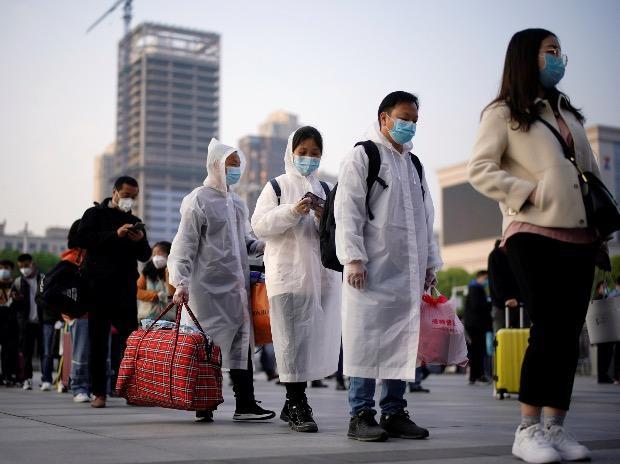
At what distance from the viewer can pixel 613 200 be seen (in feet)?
14.7

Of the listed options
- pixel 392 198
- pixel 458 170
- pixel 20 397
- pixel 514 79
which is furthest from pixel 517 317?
pixel 458 170

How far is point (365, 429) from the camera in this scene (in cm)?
534

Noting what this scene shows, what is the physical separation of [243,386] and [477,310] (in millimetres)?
9015

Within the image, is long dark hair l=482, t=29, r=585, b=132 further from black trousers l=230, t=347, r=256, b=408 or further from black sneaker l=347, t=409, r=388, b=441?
black trousers l=230, t=347, r=256, b=408

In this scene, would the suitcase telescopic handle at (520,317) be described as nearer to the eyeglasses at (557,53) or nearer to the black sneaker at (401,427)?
the black sneaker at (401,427)

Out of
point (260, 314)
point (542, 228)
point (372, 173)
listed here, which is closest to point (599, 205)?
point (542, 228)

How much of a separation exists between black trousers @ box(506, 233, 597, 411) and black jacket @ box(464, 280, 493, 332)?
10.8 m

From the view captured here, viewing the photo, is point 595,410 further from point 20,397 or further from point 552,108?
point 20,397

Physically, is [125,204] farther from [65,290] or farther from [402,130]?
[402,130]

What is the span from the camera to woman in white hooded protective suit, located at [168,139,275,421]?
264 inches

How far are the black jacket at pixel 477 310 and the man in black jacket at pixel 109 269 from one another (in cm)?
782

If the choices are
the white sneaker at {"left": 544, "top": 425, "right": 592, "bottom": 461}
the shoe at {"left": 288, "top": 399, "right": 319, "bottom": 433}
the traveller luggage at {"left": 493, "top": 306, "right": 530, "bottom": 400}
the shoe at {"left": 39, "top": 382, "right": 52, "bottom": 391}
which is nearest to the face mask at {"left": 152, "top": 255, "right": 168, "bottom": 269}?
the shoe at {"left": 39, "top": 382, "right": 52, "bottom": 391}

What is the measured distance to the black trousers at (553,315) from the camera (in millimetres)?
4469

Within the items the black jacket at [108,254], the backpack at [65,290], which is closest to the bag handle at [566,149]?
the black jacket at [108,254]
